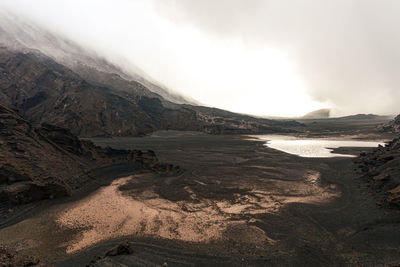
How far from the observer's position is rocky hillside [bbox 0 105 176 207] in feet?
48.9

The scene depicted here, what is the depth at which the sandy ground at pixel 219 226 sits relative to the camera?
914 cm

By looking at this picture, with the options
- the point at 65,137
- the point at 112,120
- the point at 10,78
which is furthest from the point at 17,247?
the point at 10,78

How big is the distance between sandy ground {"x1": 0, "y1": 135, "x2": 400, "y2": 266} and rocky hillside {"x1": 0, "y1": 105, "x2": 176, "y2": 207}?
182 centimetres

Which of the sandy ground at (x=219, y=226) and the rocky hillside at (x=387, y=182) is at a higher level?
the rocky hillside at (x=387, y=182)

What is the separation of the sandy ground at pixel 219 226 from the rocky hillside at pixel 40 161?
1.82 meters

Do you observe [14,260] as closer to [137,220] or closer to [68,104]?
[137,220]

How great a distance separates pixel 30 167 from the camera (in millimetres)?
16719

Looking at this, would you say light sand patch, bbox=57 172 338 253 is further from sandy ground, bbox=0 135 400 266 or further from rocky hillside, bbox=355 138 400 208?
rocky hillside, bbox=355 138 400 208

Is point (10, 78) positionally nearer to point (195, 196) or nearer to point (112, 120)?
point (112, 120)

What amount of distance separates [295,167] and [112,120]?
7413 cm

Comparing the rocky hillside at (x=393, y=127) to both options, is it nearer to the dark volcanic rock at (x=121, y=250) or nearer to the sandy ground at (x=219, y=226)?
the sandy ground at (x=219, y=226)

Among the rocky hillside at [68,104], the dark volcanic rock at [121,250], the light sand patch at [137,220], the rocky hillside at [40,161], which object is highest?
the rocky hillside at [68,104]

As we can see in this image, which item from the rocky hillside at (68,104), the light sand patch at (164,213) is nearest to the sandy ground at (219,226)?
the light sand patch at (164,213)

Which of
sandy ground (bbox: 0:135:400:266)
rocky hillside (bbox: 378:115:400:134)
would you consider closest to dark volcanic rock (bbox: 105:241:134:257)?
sandy ground (bbox: 0:135:400:266)
